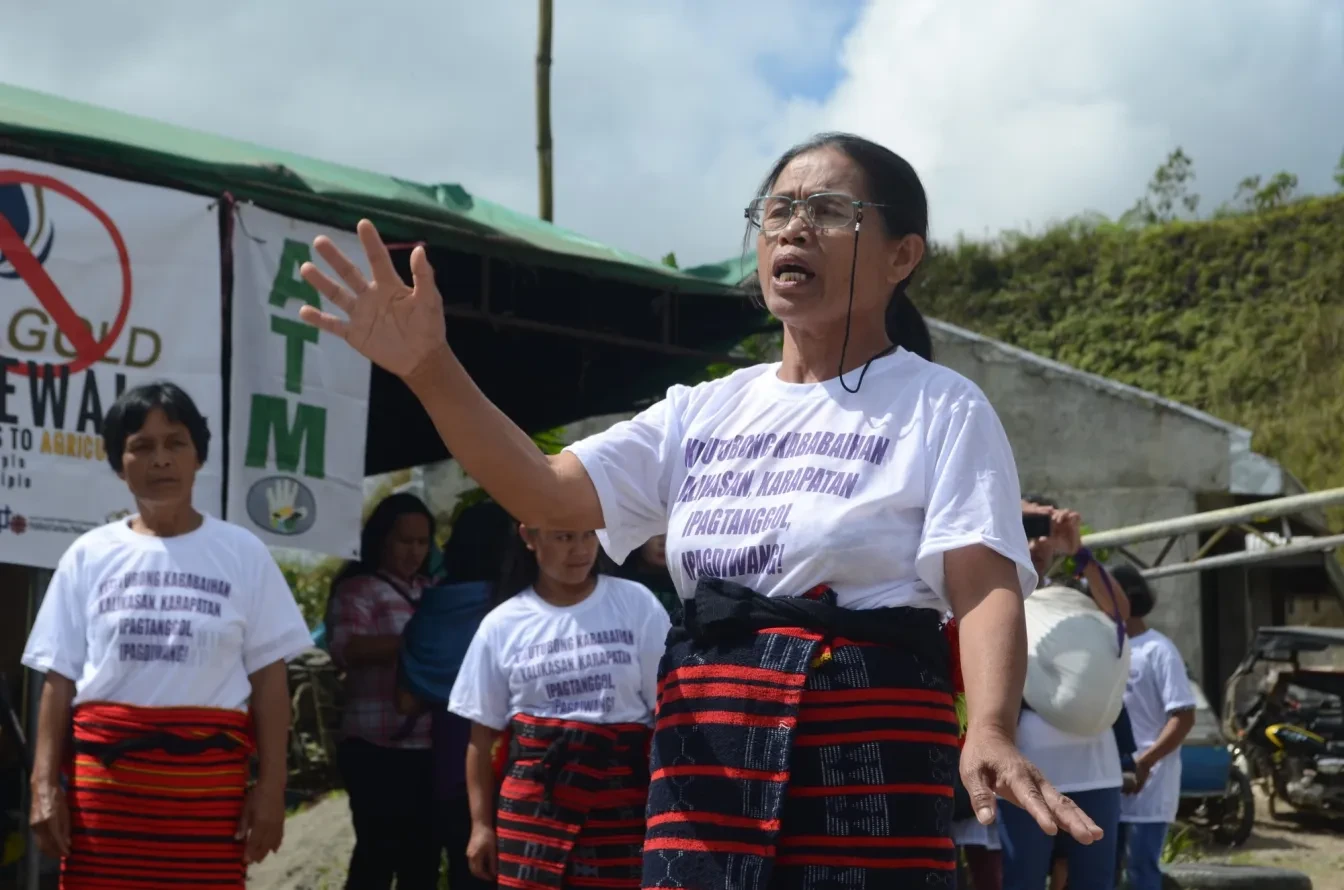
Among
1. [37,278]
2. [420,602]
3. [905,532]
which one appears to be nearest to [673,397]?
[905,532]

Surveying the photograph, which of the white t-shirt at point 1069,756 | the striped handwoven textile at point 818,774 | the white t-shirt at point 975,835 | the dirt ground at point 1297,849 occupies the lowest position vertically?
the dirt ground at point 1297,849

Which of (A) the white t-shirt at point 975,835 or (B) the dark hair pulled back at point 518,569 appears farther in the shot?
(A) the white t-shirt at point 975,835

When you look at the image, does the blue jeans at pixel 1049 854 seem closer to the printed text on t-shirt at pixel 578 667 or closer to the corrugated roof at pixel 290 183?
the printed text on t-shirt at pixel 578 667

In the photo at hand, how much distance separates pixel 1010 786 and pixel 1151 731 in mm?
5996

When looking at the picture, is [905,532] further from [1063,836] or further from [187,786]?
[1063,836]

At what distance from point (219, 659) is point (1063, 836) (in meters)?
3.06

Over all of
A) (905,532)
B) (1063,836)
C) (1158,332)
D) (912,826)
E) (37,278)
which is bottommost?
(1063,836)

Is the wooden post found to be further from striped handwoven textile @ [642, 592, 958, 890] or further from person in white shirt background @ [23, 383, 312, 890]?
striped handwoven textile @ [642, 592, 958, 890]

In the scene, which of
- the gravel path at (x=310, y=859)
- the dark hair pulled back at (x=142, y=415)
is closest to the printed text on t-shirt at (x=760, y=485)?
the dark hair pulled back at (x=142, y=415)

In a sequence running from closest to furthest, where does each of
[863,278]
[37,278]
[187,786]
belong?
1. [863,278]
2. [187,786]
3. [37,278]

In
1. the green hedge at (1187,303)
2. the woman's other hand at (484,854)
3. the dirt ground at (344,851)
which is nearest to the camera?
the woman's other hand at (484,854)

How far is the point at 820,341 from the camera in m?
2.48

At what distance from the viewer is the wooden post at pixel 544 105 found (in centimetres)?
1061

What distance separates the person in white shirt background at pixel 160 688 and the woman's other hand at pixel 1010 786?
2706 millimetres
